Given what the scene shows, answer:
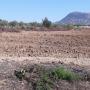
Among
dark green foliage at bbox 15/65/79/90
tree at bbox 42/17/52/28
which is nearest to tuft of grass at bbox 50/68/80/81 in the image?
dark green foliage at bbox 15/65/79/90

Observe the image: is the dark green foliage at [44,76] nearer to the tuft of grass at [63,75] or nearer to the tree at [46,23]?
the tuft of grass at [63,75]

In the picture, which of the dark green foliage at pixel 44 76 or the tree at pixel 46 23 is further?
the tree at pixel 46 23

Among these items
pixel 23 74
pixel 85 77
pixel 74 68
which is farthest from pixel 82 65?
pixel 23 74

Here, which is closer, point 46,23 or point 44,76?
point 44,76

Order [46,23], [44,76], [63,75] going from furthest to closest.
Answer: [46,23]
[63,75]
[44,76]

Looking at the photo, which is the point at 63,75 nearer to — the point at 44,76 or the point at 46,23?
the point at 44,76

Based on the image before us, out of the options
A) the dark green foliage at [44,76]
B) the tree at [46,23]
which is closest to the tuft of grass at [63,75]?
the dark green foliage at [44,76]

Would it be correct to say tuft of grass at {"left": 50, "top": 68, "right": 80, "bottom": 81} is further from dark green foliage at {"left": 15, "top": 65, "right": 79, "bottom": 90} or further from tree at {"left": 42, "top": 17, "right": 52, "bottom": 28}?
tree at {"left": 42, "top": 17, "right": 52, "bottom": 28}

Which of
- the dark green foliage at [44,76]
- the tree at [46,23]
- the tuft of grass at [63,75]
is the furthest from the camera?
the tree at [46,23]

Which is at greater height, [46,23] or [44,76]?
[44,76]

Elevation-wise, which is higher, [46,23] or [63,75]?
[63,75]

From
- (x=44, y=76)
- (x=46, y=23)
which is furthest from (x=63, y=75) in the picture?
(x=46, y=23)

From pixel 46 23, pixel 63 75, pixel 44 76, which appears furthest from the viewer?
pixel 46 23

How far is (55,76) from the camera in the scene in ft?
34.0
